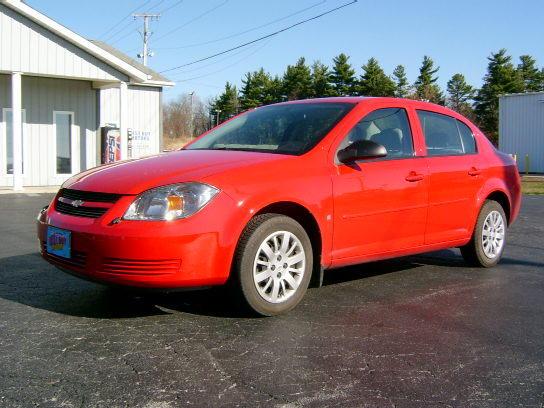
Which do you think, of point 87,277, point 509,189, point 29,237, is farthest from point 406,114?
point 29,237

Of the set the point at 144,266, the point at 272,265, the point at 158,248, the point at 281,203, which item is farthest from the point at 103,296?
the point at 281,203

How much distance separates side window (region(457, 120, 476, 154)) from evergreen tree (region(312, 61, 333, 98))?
2126 inches

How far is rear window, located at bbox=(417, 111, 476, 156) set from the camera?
18.6 feet


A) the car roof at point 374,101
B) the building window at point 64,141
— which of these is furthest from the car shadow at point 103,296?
the building window at point 64,141

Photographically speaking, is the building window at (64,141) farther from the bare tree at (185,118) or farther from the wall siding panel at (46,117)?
the bare tree at (185,118)

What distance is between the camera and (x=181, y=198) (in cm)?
387

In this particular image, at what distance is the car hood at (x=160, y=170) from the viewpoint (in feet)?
13.0

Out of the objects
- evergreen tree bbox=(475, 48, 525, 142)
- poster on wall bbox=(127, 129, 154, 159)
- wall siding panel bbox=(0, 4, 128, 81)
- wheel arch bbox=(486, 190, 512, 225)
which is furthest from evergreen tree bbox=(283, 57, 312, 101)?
wheel arch bbox=(486, 190, 512, 225)

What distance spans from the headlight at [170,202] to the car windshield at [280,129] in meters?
0.99

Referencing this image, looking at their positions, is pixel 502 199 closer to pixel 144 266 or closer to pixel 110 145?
pixel 144 266

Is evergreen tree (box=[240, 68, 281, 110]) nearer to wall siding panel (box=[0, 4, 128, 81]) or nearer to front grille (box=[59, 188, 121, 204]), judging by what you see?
wall siding panel (box=[0, 4, 128, 81])

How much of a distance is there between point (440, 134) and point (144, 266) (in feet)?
11.2

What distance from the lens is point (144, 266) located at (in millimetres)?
3764

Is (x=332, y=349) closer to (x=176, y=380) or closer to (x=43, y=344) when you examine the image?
(x=176, y=380)
